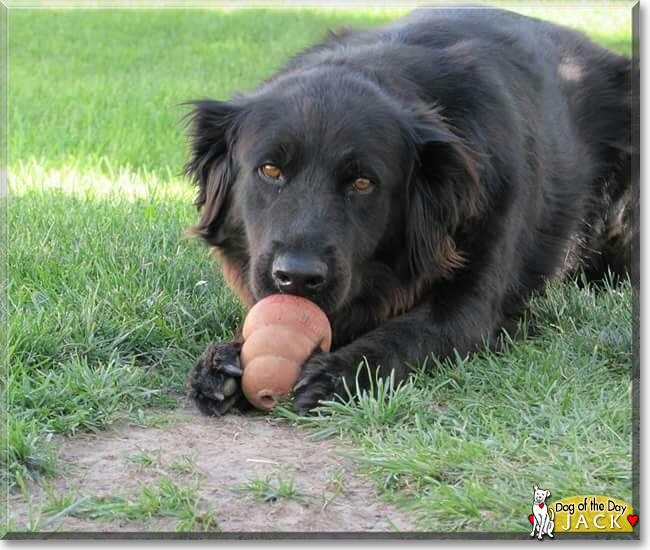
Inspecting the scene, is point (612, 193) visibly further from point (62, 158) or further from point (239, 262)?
point (62, 158)

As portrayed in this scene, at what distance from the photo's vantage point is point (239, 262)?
4551 millimetres

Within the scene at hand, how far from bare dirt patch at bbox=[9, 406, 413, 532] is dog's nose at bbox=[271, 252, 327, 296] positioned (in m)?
0.50

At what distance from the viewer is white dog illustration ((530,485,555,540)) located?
291 centimetres

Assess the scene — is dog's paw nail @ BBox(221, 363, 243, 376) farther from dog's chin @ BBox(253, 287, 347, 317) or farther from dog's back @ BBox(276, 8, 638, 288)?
dog's back @ BBox(276, 8, 638, 288)

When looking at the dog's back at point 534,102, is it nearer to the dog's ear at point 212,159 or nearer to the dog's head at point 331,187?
the dog's head at point 331,187

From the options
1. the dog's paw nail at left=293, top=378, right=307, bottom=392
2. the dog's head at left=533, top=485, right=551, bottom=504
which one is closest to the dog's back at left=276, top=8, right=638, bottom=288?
the dog's paw nail at left=293, top=378, right=307, bottom=392

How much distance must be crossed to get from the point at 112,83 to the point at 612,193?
6.28 metres

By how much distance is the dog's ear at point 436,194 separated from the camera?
428cm

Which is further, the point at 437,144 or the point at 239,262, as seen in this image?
the point at 239,262

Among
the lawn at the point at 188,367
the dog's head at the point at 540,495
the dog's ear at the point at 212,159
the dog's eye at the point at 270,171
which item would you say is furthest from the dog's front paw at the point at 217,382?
the dog's head at the point at 540,495

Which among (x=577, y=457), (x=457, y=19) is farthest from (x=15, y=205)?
(x=577, y=457)

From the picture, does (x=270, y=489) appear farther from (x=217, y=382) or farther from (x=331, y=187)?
(x=331, y=187)

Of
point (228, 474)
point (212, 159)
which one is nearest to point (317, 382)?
point (228, 474)

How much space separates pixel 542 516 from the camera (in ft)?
9.62
